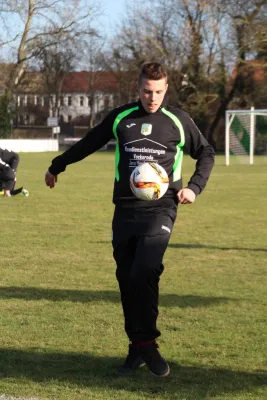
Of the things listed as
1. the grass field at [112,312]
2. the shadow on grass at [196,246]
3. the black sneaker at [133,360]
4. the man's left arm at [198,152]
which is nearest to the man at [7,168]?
the grass field at [112,312]

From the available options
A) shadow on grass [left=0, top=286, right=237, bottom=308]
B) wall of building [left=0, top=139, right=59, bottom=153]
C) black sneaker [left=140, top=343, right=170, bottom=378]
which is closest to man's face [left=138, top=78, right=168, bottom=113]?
black sneaker [left=140, top=343, right=170, bottom=378]

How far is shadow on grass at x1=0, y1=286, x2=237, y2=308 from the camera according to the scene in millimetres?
7707

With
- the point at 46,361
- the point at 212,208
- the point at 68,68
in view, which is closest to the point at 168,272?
the point at 46,361

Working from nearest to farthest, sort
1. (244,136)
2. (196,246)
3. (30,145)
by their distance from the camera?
(196,246) < (244,136) < (30,145)

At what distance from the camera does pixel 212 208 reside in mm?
17797

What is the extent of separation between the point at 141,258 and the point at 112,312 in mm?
2170

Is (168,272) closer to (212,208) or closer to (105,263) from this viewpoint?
(105,263)

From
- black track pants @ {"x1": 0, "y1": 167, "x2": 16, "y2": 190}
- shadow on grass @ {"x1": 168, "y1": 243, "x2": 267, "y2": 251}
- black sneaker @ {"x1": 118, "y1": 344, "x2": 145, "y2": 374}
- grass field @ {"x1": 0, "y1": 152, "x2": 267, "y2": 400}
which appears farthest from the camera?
black track pants @ {"x1": 0, "y1": 167, "x2": 16, "y2": 190}

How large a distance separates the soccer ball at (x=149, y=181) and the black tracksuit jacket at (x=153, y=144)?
8 cm

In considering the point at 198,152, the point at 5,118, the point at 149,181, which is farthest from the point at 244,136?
the point at 149,181

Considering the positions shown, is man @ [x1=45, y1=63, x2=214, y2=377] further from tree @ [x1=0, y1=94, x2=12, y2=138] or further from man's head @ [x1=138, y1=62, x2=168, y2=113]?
tree @ [x1=0, y1=94, x2=12, y2=138]

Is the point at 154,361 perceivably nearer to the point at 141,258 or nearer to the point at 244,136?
the point at 141,258

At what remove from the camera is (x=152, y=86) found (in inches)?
199

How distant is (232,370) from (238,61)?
53.0 m
